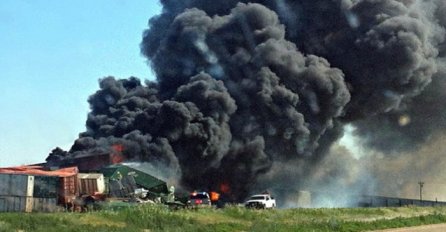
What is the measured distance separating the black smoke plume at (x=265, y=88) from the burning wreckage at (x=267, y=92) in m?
0.14

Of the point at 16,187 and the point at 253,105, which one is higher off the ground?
the point at 253,105

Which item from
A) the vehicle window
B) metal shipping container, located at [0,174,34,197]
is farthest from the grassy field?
the vehicle window

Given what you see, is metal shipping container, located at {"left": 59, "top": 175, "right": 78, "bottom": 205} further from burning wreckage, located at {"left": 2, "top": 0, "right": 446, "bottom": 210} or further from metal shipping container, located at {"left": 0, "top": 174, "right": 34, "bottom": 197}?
burning wreckage, located at {"left": 2, "top": 0, "right": 446, "bottom": 210}

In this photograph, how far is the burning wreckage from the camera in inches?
2689

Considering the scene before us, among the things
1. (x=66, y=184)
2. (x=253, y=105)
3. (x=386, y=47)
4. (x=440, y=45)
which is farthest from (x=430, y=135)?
(x=66, y=184)

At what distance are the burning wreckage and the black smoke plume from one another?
0.44 feet

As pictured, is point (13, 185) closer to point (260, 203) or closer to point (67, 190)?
point (67, 190)

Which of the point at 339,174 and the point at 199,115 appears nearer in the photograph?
the point at 199,115

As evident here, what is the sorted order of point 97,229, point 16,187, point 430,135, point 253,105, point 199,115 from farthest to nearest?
point 430,135
point 253,105
point 199,115
point 16,187
point 97,229

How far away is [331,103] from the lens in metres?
75.1

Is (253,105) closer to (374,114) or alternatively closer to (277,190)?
(277,190)

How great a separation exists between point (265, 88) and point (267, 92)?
0.53 metres

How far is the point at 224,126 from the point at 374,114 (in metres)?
22.4

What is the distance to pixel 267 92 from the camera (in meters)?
71.4
